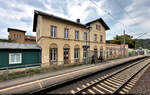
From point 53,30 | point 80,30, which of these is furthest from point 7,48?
point 80,30

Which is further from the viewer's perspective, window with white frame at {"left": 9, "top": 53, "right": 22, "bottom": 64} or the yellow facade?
the yellow facade

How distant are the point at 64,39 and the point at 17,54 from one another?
763cm

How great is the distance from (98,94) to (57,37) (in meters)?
11.6

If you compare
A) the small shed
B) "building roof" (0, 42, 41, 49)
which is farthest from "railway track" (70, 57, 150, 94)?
"building roof" (0, 42, 41, 49)

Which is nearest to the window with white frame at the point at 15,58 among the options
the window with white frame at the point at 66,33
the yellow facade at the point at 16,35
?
the window with white frame at the point at 66,33

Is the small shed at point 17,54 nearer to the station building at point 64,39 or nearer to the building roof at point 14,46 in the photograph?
the building roof at point 14,46

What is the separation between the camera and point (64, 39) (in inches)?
612

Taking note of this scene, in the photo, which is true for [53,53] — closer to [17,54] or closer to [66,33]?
[66,33]

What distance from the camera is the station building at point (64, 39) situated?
13.5 meters

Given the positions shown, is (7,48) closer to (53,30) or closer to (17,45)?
(17,45)

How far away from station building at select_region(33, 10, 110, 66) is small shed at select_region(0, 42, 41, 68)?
3.80ft

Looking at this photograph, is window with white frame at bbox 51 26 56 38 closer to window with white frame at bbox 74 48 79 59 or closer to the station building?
the station building

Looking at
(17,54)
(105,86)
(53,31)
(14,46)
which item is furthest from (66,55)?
(105,86)

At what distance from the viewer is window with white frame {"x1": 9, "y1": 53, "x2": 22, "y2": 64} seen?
10895 mm
